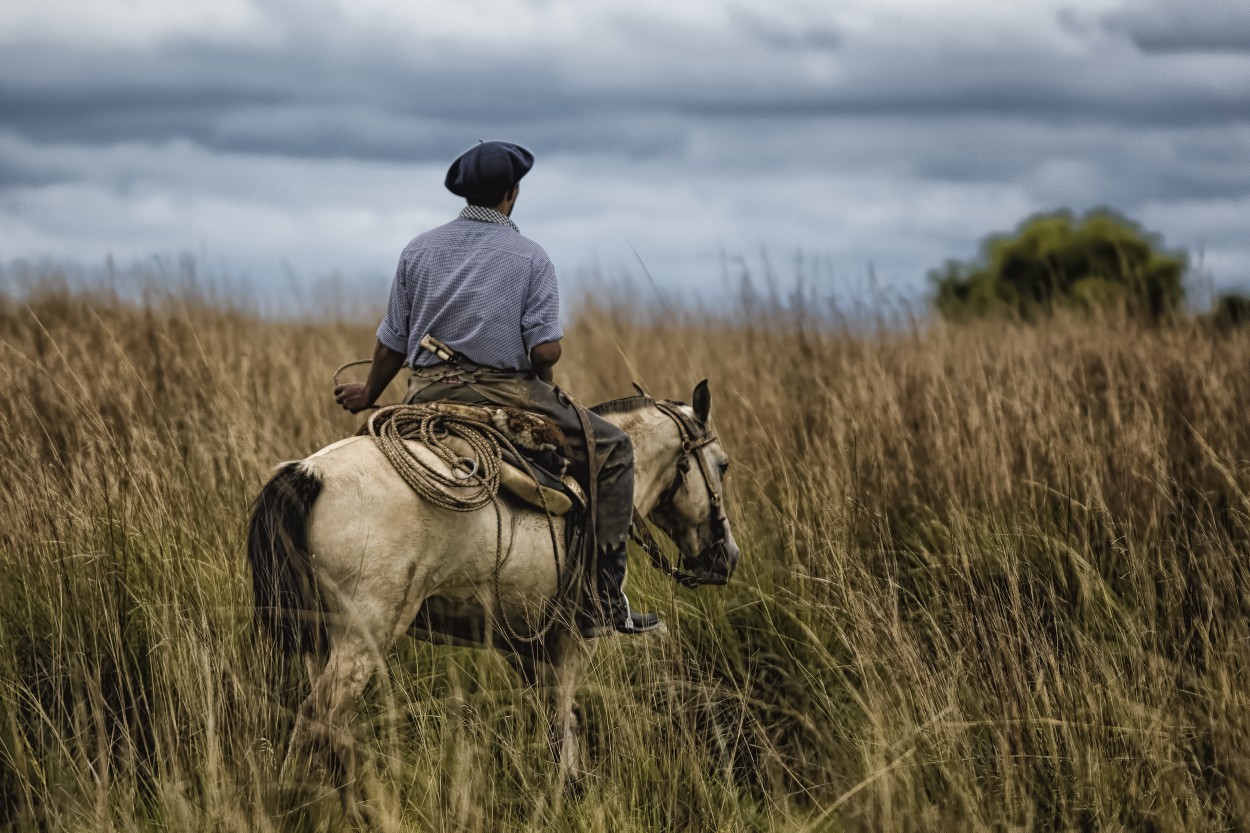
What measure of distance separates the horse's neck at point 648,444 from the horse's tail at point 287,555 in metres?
1.29

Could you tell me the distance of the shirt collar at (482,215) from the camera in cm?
396

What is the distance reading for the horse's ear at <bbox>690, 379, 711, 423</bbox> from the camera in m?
4.21

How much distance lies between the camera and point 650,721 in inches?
150

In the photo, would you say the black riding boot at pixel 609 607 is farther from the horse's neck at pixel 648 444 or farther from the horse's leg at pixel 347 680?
the horse's leg at pixel 347 680

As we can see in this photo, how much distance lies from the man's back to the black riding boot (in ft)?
2.38

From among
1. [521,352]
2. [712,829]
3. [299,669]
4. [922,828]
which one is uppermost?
[521,352]

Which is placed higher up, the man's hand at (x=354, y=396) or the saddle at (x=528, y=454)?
the man's hand at (x=354, y=396)

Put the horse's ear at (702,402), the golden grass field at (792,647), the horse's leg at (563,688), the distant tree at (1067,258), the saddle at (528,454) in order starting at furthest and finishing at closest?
1. the distant tree at (1067,258)
2. the horse's ear at (702,402)
3. the horse's leg at (563,688)
4. the saddle at (528,454)
5. the golden grass field at (792,647)

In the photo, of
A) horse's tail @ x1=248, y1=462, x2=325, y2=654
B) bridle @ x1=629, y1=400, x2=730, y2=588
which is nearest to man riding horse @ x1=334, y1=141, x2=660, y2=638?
bridle @ x1=629, y1=400, x2=730, y2=588

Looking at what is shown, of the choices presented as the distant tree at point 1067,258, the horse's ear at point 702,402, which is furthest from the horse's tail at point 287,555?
the distant tree at point 1067,258

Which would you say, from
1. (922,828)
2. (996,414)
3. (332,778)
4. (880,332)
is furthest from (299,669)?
(880,332)

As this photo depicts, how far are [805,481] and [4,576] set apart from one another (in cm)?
354

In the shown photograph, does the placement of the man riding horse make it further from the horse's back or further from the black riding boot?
the horse's back

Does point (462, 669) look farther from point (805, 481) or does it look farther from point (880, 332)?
point (880, 332)
